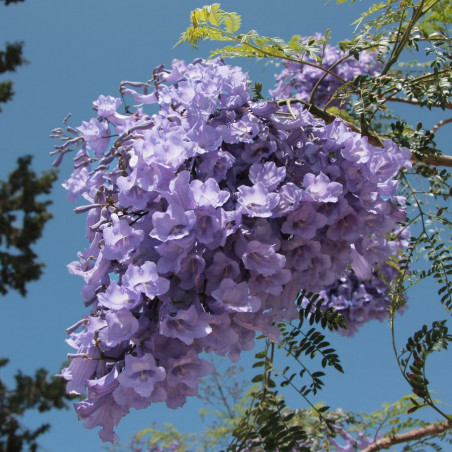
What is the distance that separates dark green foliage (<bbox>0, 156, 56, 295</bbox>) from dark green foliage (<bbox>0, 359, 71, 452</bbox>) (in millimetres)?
2031

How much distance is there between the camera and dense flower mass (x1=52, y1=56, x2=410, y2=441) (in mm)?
944

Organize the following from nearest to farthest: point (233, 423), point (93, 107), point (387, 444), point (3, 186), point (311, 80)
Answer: point (93, 107) → point (387, 444) → point (311, 80) → point (233, 423) → point (3, 186)

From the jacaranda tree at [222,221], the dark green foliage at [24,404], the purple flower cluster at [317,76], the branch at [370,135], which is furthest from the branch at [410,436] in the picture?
the dark green foliage at [24,404]

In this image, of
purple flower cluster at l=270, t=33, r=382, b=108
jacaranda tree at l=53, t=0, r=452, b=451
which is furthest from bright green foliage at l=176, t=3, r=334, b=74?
purple flower cluster at l=270, t=33, r=382, b=108

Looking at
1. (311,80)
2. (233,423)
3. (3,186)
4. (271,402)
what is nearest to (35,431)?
(3,186)

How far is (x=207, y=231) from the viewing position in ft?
3.18

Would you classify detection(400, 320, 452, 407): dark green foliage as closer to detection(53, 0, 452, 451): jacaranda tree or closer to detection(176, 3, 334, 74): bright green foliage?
detection(53, 0, 452, 451): jacaranda tree

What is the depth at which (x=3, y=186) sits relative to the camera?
13391mm

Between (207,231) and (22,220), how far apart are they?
13095 millimetres

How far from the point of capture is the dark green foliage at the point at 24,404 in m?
12.0

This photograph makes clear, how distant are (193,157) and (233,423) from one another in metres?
3.75

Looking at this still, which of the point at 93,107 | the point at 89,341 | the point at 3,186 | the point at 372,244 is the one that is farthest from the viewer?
the point at 3,186

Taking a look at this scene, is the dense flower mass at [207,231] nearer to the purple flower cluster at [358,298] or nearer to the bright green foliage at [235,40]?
the bright green foliage at [235,40]

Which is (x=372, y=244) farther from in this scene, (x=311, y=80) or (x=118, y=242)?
(x=311, y=80)
